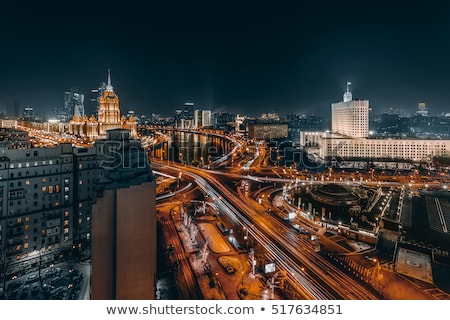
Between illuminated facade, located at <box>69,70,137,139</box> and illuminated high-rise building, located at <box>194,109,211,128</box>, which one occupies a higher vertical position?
illuminated high-rise building, located at <box>194,109,211,128</box>

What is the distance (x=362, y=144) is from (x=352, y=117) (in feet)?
12.7

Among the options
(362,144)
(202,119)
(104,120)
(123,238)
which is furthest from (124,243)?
(202,119)

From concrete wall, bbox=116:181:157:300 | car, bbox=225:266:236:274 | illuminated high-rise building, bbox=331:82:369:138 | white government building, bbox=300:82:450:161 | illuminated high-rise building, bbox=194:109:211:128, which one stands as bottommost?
car, bbox=225:266:236:274

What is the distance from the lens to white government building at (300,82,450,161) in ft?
70.7

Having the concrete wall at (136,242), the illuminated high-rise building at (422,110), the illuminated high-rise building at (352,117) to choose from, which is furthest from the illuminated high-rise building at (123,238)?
the illuminated high-rise building at (422,110)

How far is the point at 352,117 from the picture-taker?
2558 centimetres

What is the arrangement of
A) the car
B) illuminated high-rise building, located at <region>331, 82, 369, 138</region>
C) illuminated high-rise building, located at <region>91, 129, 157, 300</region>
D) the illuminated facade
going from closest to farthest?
illuminated high-rise building, located at <region>91, 129, 157, 300</region> < the car < illuminated high-rise building, located at <region>331, 82, 369, 138</region> < the illuminated facade

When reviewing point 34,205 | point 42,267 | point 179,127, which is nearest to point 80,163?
point 34,205

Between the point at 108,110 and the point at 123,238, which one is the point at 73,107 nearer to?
the point at 108,110

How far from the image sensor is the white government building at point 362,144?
2156 cm

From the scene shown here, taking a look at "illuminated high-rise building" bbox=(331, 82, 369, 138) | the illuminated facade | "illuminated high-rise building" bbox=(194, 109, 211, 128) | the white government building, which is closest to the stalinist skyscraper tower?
the illuminated facade

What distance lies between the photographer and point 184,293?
5875 mm

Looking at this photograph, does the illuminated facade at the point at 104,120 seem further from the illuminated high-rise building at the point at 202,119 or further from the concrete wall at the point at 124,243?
the illuminated high-rise building at the point at 202,119

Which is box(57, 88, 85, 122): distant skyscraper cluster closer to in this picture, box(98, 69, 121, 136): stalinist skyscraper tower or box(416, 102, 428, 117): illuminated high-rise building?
box(98, 69, 121, 136): stalinist skyscraper tower
